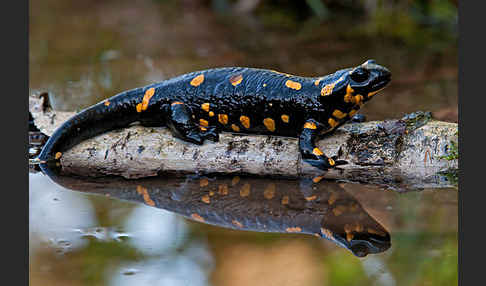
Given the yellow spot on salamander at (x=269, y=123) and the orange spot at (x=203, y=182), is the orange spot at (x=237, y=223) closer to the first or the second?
the orange spot at (x=203, y=182)

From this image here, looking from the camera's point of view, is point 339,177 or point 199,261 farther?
point 339,177

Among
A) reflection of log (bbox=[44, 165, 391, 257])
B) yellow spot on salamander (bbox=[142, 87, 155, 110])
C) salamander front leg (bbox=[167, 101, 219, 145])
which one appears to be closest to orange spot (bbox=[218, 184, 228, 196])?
reflection of log (bbox=[44, 165, 391, 257])

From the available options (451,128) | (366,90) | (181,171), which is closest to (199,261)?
(181,171)

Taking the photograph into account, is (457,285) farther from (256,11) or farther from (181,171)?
(256,11)

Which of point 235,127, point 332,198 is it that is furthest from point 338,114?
point 235,127

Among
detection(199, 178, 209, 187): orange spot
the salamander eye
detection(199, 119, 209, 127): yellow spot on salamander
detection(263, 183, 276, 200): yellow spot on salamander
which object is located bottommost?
detection(263, 183, 276, 200): yellow spot on salamander

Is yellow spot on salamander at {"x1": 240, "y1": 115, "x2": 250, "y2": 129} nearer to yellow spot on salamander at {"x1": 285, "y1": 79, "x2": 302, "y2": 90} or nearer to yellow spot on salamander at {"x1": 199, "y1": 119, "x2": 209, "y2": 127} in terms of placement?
yellow spot on salamander at {"x1": 199, "y1": 119, "x2": 209, "y2": 127}

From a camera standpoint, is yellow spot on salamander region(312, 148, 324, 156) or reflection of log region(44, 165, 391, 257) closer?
reflection of log region(44, 165, 391, 257)
